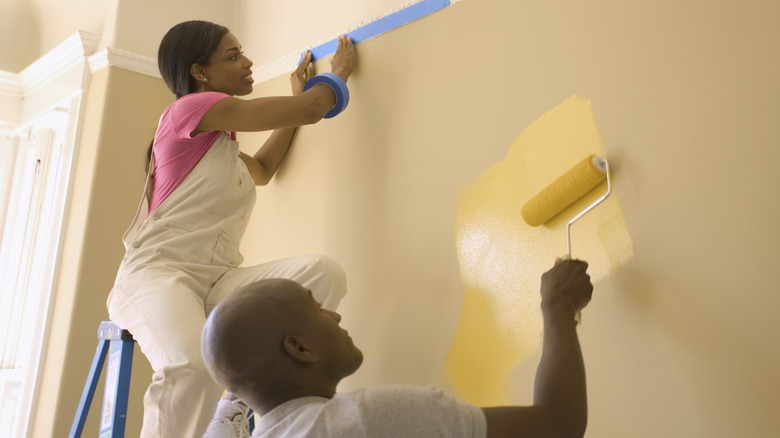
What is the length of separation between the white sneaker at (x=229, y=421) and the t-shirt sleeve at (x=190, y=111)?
1.95 ft

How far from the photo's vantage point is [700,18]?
45.6 inches

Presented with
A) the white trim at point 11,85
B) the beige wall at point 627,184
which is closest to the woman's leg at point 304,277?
the beige wall at point 627,184

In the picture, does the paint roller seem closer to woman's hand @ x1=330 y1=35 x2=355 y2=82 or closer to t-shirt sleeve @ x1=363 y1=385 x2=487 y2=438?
t-shirt sleeve @ x1=363 y1=385 x2=487 y2=438

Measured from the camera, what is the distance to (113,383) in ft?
4.94

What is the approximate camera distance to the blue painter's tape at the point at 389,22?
1.62 m

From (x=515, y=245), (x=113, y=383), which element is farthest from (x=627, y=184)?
(x=113, y=383)

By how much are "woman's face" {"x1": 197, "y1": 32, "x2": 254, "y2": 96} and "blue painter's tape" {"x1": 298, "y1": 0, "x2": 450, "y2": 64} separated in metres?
0.25

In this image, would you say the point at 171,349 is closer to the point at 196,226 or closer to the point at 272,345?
the point at 196,226

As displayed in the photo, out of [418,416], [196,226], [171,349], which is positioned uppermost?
[196,226]

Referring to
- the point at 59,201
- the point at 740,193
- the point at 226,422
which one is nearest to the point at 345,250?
the point at 226,422

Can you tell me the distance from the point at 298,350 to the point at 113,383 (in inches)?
34.3

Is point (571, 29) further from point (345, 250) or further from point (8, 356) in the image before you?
point (8, 356)

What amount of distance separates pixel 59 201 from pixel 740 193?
2.11 meters

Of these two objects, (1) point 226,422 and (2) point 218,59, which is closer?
(1) point 226,422
